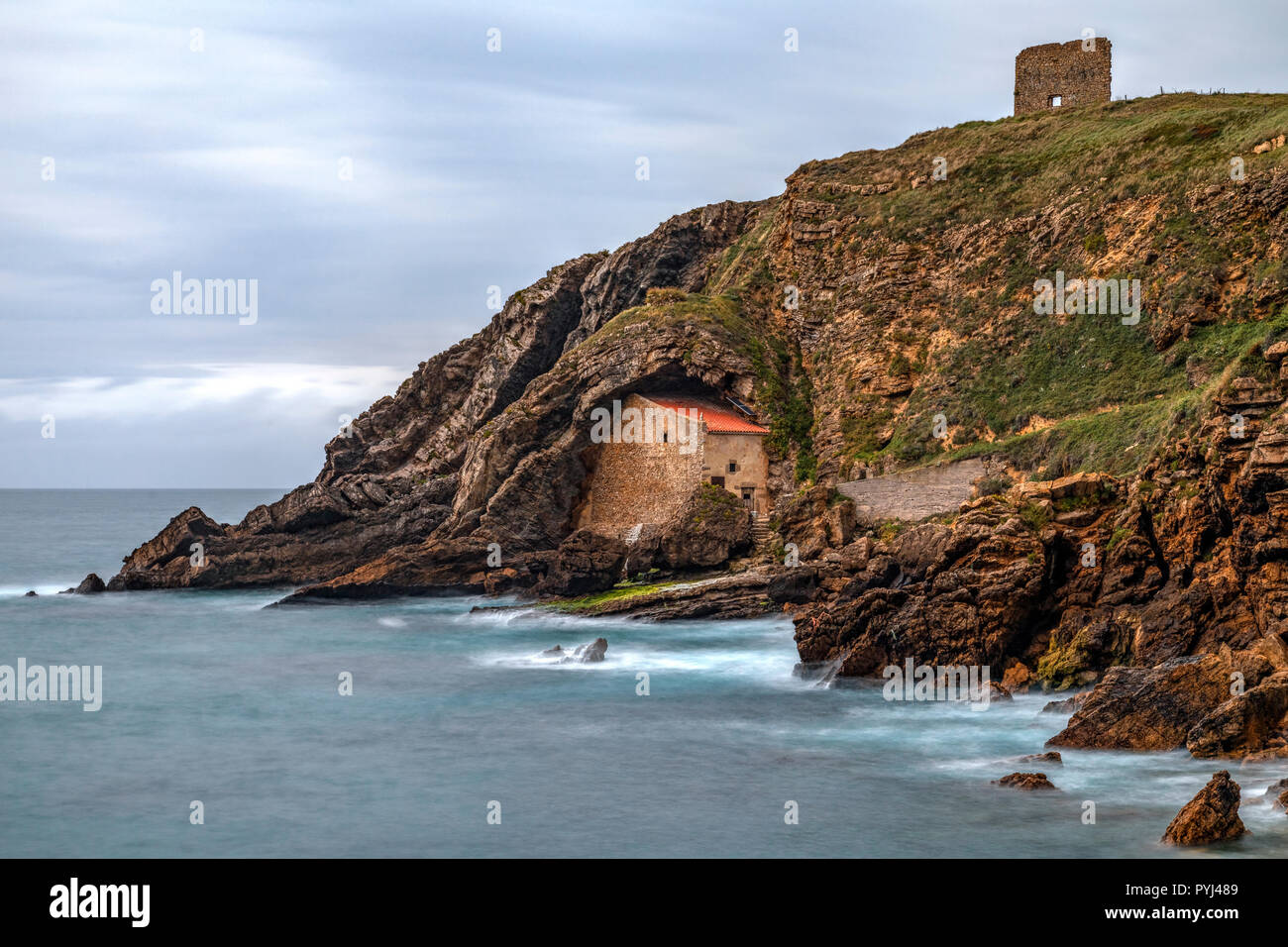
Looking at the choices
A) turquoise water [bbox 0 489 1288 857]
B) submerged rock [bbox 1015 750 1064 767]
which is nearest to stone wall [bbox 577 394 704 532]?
turquoise water [bbox 0 489 1288 857]

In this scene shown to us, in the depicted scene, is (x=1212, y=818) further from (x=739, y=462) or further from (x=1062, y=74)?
(x=1062, y=74)

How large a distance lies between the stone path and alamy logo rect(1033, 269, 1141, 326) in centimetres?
861

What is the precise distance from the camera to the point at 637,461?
180 ft

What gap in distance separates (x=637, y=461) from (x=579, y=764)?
1154 inches

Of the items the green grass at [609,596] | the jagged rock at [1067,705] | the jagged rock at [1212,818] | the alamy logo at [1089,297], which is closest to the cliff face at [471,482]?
the green grass at [609,596]

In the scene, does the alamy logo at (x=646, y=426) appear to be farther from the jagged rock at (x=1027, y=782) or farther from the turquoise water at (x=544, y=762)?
the jagged rock at (x=1027, y=782)

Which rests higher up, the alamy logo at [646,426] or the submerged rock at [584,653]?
the alamy logo at [646,426]

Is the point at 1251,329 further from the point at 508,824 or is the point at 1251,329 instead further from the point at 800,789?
the point at 508,824

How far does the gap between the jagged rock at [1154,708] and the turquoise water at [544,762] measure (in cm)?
72

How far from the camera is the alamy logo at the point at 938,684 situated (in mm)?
29652

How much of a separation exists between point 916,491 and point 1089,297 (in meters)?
10.9

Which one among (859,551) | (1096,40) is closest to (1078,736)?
(859,551)

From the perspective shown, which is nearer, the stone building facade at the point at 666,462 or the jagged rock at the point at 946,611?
the jagged rock at the point at 946,611

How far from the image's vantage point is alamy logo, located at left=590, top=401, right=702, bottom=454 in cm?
5241
